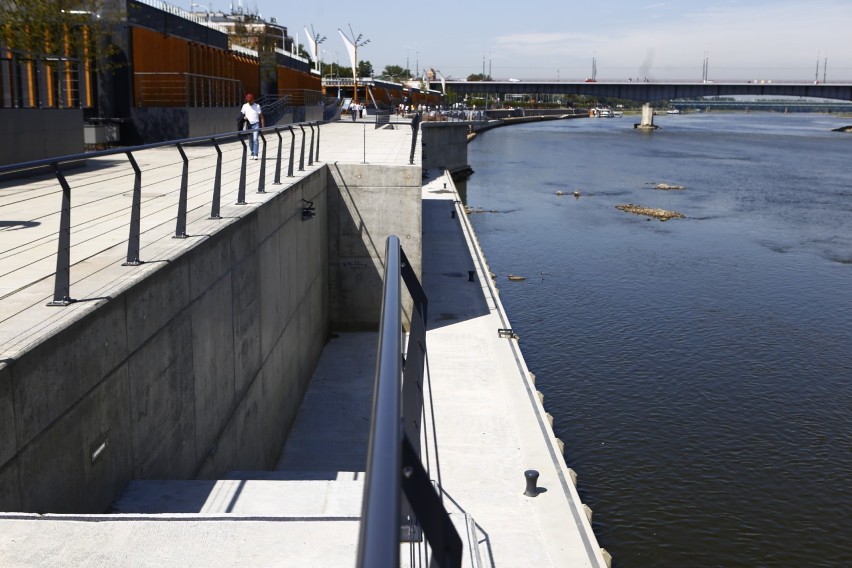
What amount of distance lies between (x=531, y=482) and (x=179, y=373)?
3.97 metres

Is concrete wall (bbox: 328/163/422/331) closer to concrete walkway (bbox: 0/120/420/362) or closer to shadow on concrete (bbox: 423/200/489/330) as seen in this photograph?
concrete walkway (bbox: 0/120/420/362)

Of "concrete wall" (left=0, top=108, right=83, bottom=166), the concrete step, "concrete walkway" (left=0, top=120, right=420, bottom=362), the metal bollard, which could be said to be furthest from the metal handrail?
"concrete wall" (left=0, top=108, right=83, bottom=166)

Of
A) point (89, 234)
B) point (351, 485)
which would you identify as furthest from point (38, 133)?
point (351, 485)

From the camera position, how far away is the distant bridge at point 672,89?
367ft

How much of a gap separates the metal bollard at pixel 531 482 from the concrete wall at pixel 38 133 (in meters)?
10.2

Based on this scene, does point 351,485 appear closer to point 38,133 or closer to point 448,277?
point 38,133

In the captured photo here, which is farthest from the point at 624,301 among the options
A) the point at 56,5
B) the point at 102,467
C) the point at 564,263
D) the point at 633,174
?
the point at 633,174

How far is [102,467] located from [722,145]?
95.3 metres

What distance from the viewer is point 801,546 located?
11758mm

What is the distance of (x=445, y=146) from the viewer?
5647 centimetres

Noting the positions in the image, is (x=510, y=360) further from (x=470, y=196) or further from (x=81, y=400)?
(x=470, y=196)

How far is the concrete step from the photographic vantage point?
20.2 ft

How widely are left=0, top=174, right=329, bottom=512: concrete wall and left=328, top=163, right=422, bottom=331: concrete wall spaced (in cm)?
345

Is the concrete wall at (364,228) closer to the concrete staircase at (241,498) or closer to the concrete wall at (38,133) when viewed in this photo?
the concrete wall at (38,133)
